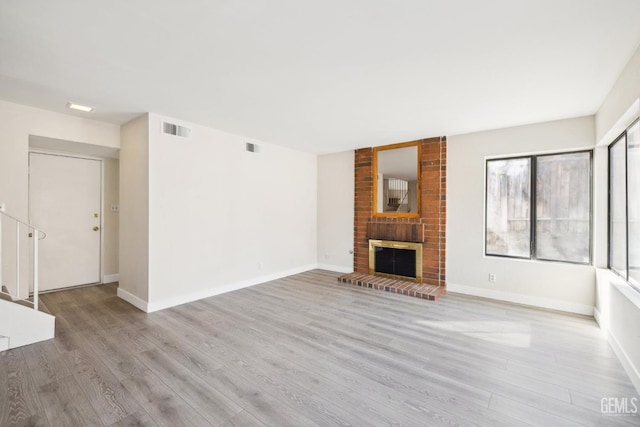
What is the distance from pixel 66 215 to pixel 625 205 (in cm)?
756

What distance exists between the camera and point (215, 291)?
15.0ft

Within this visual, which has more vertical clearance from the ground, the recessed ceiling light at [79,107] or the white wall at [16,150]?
the recessed ceiling light at [79,107]

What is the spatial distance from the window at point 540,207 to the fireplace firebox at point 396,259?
1.14 metres

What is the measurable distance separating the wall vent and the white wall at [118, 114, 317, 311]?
8cm

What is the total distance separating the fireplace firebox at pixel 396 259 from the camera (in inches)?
202

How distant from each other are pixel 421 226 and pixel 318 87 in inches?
125

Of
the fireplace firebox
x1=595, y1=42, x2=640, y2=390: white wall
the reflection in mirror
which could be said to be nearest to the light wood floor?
x1=595, y1=42, x2=640, y2=390: white wall

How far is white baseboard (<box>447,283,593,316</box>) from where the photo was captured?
12.6 feet

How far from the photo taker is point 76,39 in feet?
7.22

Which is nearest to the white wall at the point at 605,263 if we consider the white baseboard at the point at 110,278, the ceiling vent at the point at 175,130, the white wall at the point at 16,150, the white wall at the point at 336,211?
the white wall at the point at 336,211

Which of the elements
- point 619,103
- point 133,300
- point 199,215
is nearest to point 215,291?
point 133,300

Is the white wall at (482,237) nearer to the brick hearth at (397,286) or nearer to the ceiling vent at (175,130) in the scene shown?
the brick hearth at (397,286)

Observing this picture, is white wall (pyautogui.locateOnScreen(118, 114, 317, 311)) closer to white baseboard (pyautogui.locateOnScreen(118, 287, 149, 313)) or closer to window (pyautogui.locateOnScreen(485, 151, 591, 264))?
white baseboard (pyautogui.locateOnScreen(118, 287, 149, 313))

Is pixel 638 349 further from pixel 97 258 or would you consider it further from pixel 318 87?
pixel 97 258
